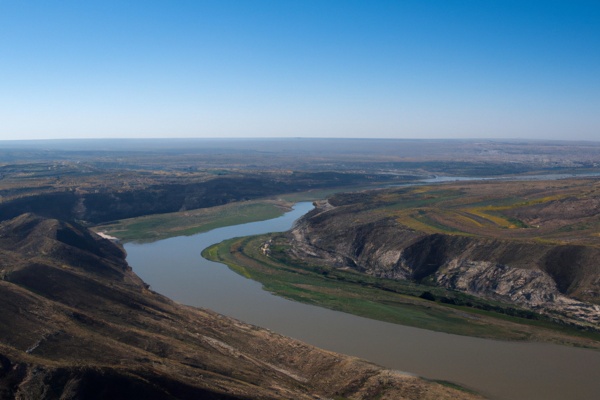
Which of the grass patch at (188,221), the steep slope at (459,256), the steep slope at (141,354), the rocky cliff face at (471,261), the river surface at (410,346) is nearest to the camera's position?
the steep slope at (141,354)

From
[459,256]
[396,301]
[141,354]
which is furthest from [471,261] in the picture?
[141,354]

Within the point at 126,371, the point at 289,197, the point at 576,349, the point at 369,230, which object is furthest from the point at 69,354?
the point at 289,197

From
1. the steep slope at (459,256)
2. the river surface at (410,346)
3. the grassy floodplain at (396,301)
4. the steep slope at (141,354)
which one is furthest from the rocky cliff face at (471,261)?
the steep slope at (141,354)

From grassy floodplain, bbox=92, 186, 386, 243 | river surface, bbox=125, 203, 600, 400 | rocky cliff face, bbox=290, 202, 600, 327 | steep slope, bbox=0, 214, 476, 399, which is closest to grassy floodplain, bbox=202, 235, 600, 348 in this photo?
river surface, bbox=125, 203, 600, 400

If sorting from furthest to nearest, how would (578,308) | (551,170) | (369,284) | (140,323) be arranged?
(551,170) → (369,284) → (578,308) → (140,323)

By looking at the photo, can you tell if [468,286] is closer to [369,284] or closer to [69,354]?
[369,284]

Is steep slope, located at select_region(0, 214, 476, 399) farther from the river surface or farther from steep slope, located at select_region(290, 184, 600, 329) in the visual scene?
steep slope, located at select_region(290, 184, 600, 329)

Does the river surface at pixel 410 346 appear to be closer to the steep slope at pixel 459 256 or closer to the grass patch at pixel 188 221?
the steep slope at pixel 459 256
